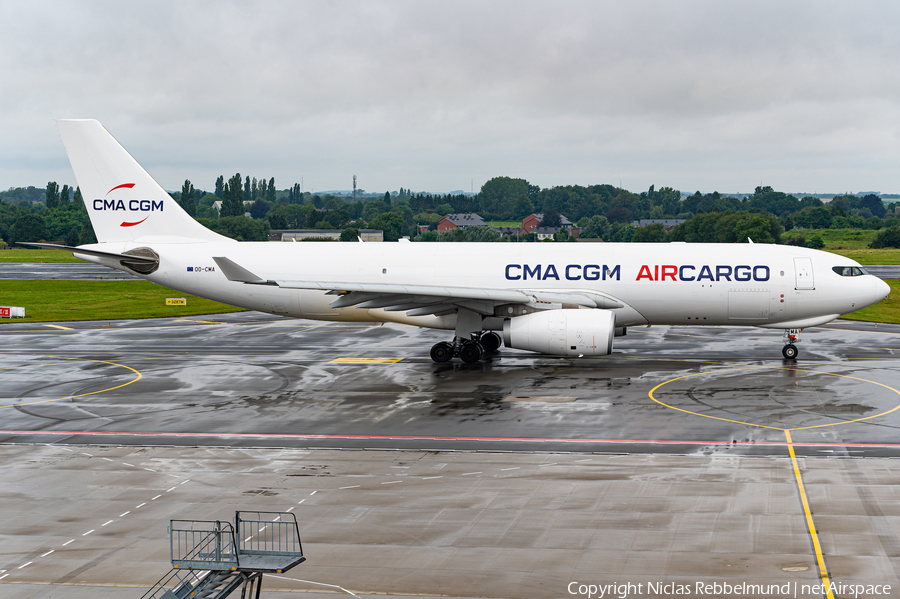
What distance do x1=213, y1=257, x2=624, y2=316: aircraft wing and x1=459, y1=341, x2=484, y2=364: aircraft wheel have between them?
1589mm

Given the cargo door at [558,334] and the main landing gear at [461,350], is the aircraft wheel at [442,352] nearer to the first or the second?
the main landing gear at [461,350]

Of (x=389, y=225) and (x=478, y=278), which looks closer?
(x=478, y=278)

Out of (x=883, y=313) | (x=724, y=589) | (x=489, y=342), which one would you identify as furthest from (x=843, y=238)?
(x=724, y=589)

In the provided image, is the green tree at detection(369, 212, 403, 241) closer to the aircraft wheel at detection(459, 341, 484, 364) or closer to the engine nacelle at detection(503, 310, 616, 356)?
the aircraft wheel at detection(459, 341, 484, 364)

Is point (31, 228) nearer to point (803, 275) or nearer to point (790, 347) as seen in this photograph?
point (790, 347)

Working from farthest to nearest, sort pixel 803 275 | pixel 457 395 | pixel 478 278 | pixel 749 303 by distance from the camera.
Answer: pixel 478 278 < pixel 749 303 < pixel 803 275 < pixel 457 395

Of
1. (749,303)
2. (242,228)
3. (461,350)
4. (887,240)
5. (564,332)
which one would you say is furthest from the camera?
(242,228)

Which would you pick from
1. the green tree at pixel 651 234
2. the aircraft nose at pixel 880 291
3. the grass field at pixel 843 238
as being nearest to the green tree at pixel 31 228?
the green tree at pixel 651 234

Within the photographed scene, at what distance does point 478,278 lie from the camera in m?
33.6

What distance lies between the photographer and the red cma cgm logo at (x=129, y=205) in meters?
35.9

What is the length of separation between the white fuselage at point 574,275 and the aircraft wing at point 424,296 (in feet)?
2.10

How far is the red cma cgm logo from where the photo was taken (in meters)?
35.9

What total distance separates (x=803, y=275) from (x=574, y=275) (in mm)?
9359

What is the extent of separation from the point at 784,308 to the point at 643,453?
15093mm
